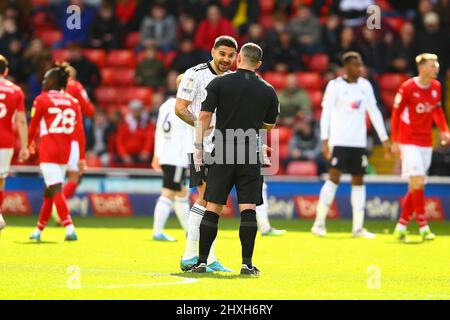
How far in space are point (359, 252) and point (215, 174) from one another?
3859 millimetres

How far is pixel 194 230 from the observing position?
1164cm

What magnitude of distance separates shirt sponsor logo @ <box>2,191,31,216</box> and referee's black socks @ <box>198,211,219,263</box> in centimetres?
1125

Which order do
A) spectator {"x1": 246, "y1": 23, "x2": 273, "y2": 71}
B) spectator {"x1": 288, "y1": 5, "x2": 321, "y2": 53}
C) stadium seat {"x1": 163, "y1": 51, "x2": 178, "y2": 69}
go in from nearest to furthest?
spectator {"x1": 246, "y1": 23, "x2": 273, "y2": 71} < spectator {"x1": 288, "y1": 5, "x2": 321, "y2": 53} < stadium seat {"x1": 163, "y1": 51, "x2": 178, "y2": 69}

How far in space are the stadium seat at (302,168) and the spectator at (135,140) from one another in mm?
3046

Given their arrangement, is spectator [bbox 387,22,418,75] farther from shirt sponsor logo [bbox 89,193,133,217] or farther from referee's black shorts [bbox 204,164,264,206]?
referee's black shorts [bbox 204,164,264,206]

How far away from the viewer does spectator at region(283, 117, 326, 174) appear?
23.1m

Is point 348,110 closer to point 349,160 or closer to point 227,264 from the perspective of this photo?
point 349,160

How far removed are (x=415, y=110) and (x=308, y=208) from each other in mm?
5173

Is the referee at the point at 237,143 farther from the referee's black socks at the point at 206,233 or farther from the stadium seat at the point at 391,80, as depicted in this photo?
the stadium seat at the point at 391,80

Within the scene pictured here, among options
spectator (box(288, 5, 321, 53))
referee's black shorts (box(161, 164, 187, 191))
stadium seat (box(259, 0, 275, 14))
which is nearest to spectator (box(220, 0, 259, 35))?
stadium seat (box(259, 0, 275, 14))

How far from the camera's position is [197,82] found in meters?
11.6

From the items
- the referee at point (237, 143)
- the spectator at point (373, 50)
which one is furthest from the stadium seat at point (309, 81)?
the referee at point (237, 143)
